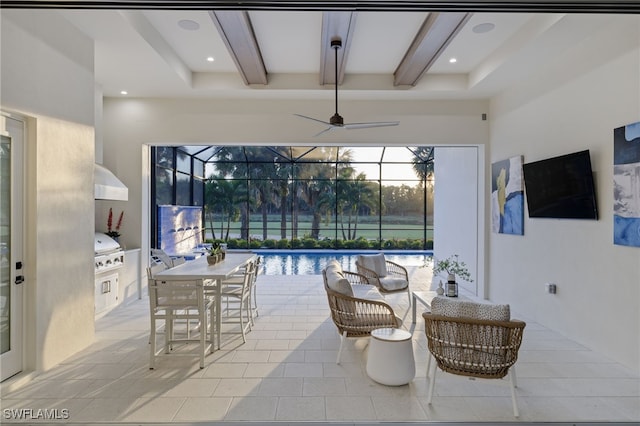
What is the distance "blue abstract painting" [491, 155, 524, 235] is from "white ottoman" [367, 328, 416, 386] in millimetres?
3061

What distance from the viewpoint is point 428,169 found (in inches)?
513

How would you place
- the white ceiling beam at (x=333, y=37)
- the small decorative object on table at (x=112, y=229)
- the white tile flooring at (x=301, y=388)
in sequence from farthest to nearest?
the small decorative object on table at (x=112, y=229), the white ceiling beam at (x=333, y=37), the white tile flooring at (x=301, y=388)

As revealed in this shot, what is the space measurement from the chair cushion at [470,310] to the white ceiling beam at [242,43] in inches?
120

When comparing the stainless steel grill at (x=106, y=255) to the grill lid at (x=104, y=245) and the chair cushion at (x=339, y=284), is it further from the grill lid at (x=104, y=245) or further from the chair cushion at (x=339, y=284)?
the chair cushion at (x=339, y=284)

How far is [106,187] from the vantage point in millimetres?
4672

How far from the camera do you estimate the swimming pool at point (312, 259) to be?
10.0m

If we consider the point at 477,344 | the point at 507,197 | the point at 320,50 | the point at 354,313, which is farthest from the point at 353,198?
the point at 477,344

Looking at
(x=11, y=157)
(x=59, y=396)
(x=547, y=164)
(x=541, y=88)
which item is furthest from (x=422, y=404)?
(x=541, y=88)

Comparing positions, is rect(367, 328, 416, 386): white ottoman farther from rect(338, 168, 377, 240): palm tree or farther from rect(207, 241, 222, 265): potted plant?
rect(338, 168, 377, 240): palm tree

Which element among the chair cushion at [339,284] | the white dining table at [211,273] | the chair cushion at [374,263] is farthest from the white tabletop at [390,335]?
the chair cushion at [374,263]

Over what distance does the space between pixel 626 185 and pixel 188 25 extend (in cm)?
468

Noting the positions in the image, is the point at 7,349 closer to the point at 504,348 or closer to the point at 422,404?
the point at 422,404

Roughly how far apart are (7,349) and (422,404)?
330cm

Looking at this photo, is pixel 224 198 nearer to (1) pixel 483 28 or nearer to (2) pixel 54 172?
(2) pixel 54 172
